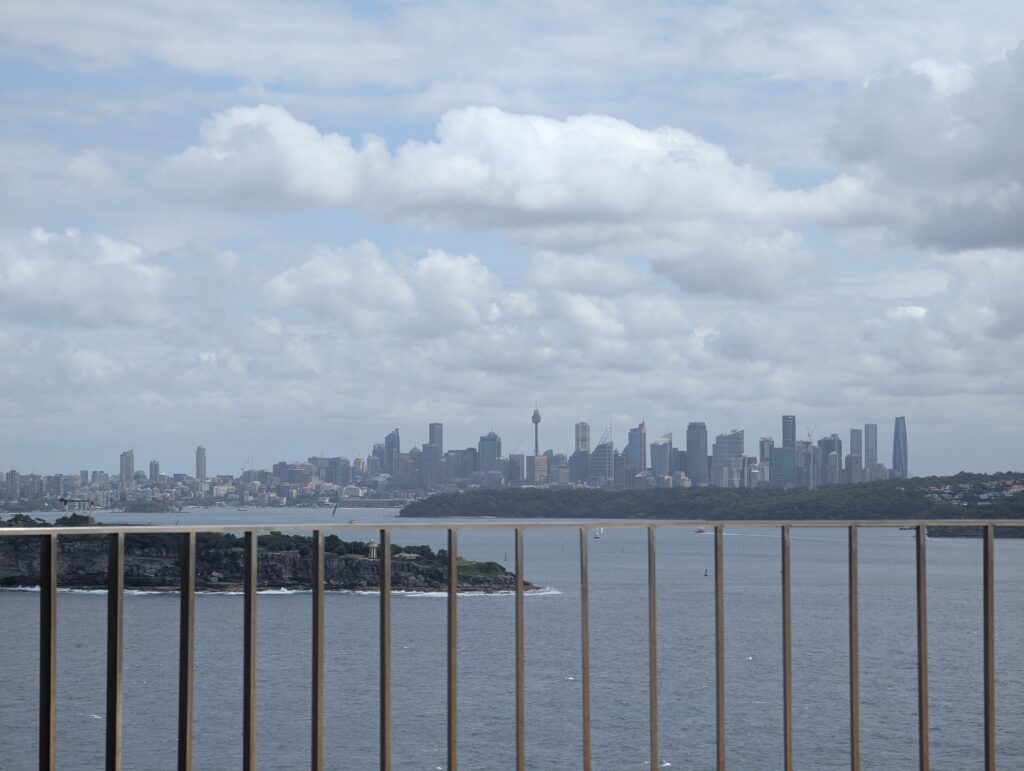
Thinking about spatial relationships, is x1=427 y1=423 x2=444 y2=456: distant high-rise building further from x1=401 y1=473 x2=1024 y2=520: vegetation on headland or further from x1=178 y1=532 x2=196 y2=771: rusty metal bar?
x1=178 y1=532 x2=196 y2=771: rusty metal bar

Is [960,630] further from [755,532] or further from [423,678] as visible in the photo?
[755,532]

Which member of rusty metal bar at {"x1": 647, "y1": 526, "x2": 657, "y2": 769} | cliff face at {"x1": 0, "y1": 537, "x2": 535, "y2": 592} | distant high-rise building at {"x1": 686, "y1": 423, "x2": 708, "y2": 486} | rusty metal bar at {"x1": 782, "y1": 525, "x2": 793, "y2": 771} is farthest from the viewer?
distant high-rise building at {"x1": 686, "y1": 423, "x2": 708, "y2": 486}

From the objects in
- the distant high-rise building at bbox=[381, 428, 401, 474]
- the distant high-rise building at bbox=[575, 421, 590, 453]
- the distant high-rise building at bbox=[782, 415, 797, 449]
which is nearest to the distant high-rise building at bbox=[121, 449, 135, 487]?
the distant high-rise building at bbox=[381, 428, 401, 474]

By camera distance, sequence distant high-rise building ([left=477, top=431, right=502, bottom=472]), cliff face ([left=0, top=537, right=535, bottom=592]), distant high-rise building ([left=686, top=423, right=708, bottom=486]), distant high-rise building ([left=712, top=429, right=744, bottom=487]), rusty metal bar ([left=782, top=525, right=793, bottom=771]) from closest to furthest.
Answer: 1. rusty metal bar ([left=782, top=525, right=793, bottom=771])
2. cliff face ([left=0, top=537, right=535, bottom=592])
3. distant high-rise building ([left=712, top=429, right=744, bottom=487])
4. distant high-rise building ([left=686, top=423, right=708, bottom=486])
5. distant high-rise building ([left=477, top=431, right=502, bottom=472])

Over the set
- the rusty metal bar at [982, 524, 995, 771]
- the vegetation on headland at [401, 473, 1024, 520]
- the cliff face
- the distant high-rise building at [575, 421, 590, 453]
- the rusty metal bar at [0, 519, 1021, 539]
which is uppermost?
the distant high-rise building at [575, 421, 590, 453]

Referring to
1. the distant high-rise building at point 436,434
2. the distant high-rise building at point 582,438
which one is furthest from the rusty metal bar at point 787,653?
the distant high-rise building at point 436,434

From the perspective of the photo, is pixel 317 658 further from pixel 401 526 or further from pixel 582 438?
pixel 582 438

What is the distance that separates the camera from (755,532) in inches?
5915

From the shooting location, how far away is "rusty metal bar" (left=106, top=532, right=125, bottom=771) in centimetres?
397

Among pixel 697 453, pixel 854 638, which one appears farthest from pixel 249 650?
pixel 697 453

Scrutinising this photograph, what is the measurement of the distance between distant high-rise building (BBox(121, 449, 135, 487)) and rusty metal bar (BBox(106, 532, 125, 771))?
13835 centimetres

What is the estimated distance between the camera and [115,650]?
3.96 meters

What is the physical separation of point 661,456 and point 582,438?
8660mm

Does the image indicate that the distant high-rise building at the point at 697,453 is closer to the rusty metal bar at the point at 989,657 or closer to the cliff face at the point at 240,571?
the cliff face at the point at 240,571
